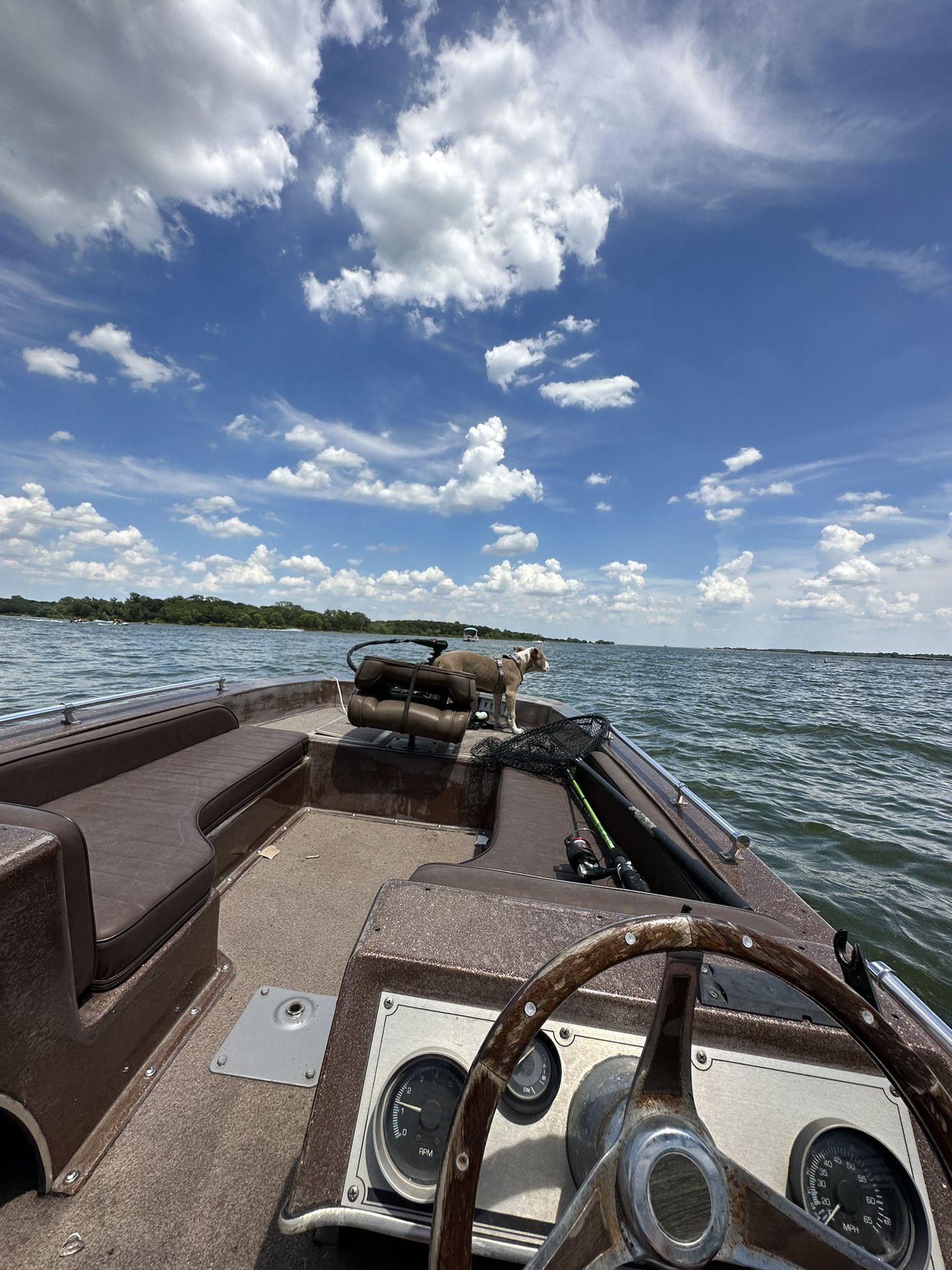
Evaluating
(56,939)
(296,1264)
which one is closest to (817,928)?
(296,1264)

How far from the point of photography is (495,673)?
6.14 meters

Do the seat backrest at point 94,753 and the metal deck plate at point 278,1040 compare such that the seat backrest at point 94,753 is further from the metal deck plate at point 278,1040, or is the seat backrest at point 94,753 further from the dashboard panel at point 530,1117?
the dashboard panel at point 530,1117

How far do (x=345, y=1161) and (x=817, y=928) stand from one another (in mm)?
1551

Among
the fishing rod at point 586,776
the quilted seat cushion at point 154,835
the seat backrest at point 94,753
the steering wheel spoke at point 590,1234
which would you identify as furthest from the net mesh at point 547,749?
the steering wheel spoke at point 590,1234

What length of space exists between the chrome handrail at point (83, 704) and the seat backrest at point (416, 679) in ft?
4.13

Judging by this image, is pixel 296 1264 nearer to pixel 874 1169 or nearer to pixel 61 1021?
pixel 61 1021

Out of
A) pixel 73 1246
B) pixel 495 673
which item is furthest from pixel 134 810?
pixel 495 673

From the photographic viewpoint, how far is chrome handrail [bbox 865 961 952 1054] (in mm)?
1155

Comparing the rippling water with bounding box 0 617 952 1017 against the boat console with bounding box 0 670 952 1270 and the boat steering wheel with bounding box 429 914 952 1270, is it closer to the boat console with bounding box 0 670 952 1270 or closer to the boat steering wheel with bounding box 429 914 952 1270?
the boat console with bounding box 0 670 952 1270

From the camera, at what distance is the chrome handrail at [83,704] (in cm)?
245

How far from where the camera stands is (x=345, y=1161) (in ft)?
3.23

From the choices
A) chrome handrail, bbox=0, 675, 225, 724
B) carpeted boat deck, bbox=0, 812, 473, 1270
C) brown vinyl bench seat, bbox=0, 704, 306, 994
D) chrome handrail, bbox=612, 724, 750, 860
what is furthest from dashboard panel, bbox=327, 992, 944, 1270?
chrome handrail, bbox=0, 675, 225, 724

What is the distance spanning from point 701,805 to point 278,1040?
2.16m

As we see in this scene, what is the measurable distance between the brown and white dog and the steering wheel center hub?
4.84 meters
